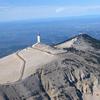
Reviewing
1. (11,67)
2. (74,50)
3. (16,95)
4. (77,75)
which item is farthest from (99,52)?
→ (16,95)

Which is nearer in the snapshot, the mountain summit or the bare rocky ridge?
the bare rocky ridge

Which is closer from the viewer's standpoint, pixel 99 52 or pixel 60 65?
pixel 60 65

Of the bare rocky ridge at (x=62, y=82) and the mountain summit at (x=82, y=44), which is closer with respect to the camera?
the bare rocky ridge at (x=62, y=82)

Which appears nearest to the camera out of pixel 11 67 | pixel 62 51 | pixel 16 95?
pixel 16 95

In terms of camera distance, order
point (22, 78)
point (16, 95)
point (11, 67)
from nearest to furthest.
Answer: point (16, 95), point (22, 78), point (11, 67)

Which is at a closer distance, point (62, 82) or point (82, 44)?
point (62, 82)

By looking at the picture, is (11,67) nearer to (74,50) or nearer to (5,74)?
(5,74)

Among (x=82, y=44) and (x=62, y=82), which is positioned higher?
(x=82, y=44)
